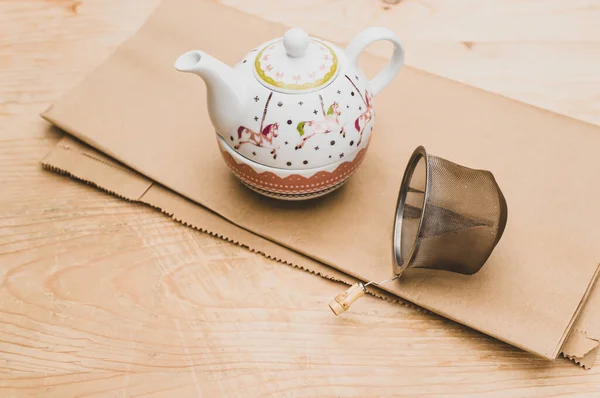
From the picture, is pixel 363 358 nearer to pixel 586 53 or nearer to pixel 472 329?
pixel 472 329

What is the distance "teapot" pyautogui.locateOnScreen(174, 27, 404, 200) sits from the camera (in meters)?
0.74

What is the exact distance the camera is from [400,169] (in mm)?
908

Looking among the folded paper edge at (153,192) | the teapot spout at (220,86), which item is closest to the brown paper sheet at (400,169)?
the folded paper edge at (153,192)

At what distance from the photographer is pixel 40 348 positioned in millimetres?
753

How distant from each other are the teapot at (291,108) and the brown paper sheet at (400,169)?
0.09 metres

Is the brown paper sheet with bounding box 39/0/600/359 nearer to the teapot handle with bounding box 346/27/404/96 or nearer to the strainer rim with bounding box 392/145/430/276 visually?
the strainer rim with bounding box 392/145/430/276

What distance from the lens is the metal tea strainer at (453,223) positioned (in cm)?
73

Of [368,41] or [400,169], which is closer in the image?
[368,41]

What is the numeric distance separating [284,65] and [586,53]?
0.62 m

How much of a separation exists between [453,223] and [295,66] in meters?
0.26

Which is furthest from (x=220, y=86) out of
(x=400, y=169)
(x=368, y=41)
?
(x=400, y=169)

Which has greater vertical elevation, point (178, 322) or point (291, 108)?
point (291, 108)

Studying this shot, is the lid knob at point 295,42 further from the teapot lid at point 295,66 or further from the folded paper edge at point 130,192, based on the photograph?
the folded paper edge at point 130,192

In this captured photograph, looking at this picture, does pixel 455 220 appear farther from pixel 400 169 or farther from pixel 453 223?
pixel 400 169
